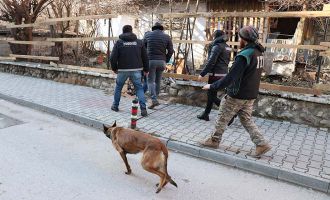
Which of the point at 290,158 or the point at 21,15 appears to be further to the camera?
the point at 21,15

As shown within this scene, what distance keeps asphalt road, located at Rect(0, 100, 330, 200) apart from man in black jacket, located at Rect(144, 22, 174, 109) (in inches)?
96.3

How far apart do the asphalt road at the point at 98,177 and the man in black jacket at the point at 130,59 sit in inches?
74.9

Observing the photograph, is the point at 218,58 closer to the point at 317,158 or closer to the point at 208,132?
the point at 208,132

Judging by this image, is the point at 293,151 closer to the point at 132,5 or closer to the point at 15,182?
the point at 15,182

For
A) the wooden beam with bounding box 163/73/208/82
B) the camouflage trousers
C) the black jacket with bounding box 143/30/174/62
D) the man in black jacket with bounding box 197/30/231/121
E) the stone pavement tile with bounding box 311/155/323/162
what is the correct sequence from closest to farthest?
1. the camouflage trousers
2. the stone pavement tile with bounding box 311/155/323/162
3. the man in black jacket with bounding box 197/30/231/121
4. the black jacket with bounding box 143/30/174/62
5. the wooden beam with bounding box 163/73/208/82

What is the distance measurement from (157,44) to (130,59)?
0.93 m

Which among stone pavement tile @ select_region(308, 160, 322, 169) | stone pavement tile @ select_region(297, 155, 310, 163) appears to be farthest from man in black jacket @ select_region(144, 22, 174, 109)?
stone pavement tile @ select_region(308, 160, 322, 169)

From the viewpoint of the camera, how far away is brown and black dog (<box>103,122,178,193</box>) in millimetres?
3979

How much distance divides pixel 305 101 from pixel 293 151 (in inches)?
71.2

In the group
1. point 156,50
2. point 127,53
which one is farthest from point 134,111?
point 156,50

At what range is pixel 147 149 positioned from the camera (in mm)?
4062

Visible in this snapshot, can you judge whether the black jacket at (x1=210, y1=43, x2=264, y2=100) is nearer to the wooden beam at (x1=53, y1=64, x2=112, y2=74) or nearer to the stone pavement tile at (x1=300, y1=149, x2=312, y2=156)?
the stone pavement tile at (x1=300, y1=149, x2=312, y2=156)

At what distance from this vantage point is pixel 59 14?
14555 millimetres

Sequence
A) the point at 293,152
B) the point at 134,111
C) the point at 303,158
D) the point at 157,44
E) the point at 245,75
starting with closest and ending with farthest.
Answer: the point at 245,75
the point at 303,158
the point at 293,152
the point at 134,111
the point at 157,44
